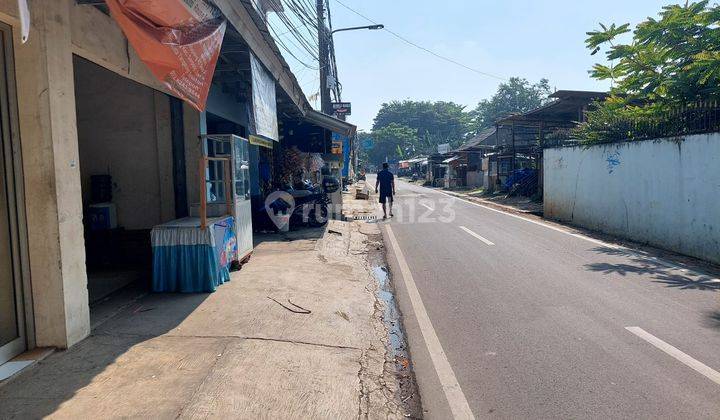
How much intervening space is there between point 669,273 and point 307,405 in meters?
6.58

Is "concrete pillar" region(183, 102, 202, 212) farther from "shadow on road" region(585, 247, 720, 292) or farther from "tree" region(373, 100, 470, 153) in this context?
"tree" region(373, 100, 470, 153)

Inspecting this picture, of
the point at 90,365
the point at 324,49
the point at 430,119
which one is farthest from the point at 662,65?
the point at 430,119

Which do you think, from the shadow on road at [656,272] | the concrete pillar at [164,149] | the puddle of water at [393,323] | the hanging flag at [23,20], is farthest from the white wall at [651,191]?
the hanging flag at [23,20]

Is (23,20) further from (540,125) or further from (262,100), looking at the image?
(540,125)

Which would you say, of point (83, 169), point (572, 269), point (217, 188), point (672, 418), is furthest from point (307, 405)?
point (83, 169)

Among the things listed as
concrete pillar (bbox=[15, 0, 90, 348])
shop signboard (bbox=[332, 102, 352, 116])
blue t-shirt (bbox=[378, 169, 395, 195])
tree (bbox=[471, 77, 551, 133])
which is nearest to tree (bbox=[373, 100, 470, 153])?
tree (bbox=[471, 77, 551, 133])

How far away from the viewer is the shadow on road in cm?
691

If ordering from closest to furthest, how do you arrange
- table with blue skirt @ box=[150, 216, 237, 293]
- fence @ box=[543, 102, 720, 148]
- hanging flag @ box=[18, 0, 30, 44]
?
hanging flag @ box=[18, 0, 30, 44] → table with blue skirt @ box=[150, 216, 237, 293] → fence @ box=[543, 102, 720, 148]

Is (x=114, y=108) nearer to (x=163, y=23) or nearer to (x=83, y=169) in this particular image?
(x=83, y=169)

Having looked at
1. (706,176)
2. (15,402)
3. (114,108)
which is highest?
(114,108)

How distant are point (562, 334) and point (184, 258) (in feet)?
14.9

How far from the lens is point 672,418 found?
11.0 ft

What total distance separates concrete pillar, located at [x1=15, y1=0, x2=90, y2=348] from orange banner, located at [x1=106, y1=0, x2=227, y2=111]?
0.65 metres

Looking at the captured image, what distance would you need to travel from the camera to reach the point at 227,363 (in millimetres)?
4164
